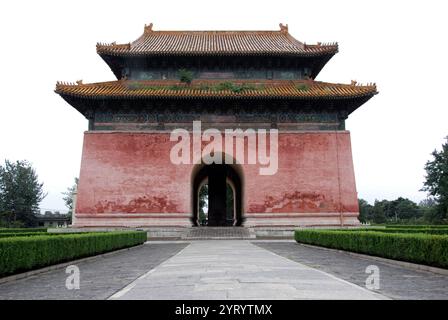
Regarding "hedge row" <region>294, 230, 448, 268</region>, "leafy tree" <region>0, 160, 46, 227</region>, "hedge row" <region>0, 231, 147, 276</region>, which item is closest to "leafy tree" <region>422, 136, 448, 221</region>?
"hedge row" <region>294, 230, 448, 268</region>

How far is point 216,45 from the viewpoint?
1084 inches

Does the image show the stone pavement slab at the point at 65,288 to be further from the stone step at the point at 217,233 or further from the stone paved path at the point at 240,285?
the stone step at the point at 217,233

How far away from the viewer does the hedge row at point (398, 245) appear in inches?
324

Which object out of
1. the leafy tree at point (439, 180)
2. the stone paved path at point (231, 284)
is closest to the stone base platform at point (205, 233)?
the stone paved path at point (231, 284)

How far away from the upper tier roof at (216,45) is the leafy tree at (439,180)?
19.8 m

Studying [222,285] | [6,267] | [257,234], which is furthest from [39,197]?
[222,285]

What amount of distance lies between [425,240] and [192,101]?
1656 centimetres

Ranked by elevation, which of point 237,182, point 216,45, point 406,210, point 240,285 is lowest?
point 240,285

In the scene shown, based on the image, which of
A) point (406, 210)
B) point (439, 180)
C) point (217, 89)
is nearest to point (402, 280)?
point (217, 89)

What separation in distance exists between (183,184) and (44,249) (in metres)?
14.3

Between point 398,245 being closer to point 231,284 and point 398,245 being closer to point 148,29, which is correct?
point 231,284

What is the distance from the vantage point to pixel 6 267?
754 centimetres
